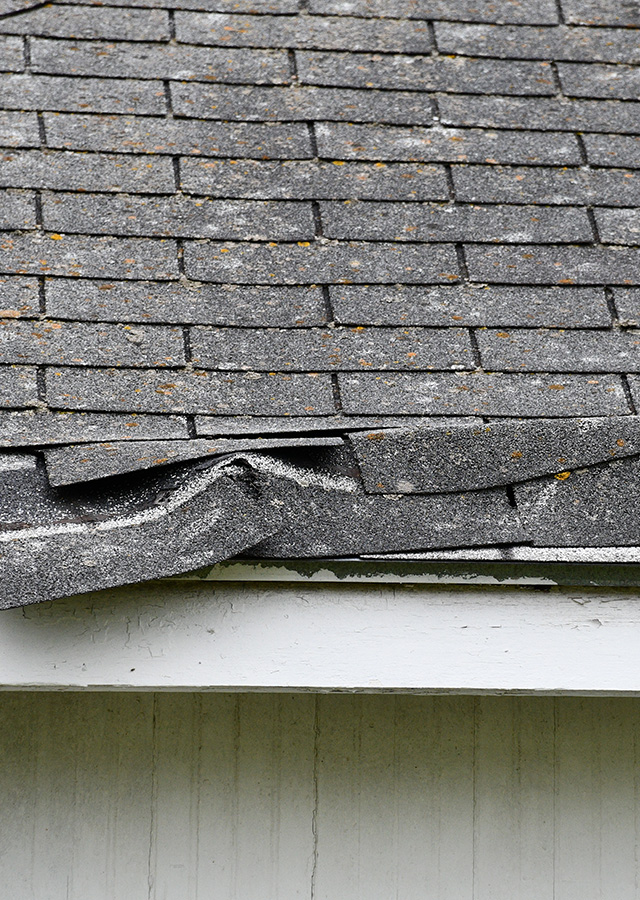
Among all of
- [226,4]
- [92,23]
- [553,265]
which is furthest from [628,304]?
[92,23]

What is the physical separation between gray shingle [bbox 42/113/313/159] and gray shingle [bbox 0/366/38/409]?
2.65 ft

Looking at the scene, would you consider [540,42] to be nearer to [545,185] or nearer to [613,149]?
[613,149]

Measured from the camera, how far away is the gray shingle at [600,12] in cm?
286

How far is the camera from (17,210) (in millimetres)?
Answer: 2215

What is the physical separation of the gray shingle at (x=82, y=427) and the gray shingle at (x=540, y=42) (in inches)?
65.9

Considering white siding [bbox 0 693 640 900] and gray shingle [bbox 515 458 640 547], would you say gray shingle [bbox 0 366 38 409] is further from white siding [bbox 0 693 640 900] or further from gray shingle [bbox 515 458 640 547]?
gray shingle [bbox 515 458 640 547]

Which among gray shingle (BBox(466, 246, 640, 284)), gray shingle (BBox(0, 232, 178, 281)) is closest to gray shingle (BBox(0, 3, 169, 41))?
gray shingle (BBox(0, 232, 178, 281))

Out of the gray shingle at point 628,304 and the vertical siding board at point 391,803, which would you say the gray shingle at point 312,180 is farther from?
the vertical siding board at point 391,803

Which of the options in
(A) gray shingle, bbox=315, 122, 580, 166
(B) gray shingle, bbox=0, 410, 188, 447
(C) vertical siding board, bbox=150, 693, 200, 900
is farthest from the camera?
(A) gray shingle, bbox=315, 122, 580, 166

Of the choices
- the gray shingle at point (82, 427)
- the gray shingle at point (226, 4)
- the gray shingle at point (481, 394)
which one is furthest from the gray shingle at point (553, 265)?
the gray shingle at point (226, 4)

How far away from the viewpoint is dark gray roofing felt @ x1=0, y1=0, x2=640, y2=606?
5.33 ft

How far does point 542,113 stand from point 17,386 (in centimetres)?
174

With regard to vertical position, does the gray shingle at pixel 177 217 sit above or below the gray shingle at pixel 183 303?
above

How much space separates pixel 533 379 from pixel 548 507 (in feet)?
1.39
